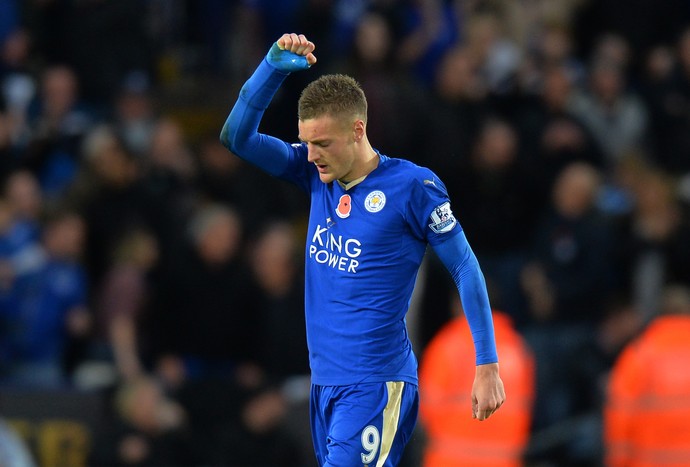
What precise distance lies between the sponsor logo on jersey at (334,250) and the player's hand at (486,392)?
722 millimetres

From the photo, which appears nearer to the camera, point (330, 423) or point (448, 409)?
point (330, 423)

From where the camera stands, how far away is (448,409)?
8680 millimetres

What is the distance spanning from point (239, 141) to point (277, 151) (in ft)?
0.59

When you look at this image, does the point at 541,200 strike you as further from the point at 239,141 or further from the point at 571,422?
the point at 239,141

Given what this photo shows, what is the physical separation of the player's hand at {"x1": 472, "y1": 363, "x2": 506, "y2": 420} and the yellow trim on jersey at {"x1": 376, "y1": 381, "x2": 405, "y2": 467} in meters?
0.41

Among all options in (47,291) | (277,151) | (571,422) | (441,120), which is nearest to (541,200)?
(441,120)

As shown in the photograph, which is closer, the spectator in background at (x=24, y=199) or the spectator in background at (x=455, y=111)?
the spectator in background at (x=24, y=199)

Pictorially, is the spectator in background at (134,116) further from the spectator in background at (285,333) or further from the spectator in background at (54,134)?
the spectator in background at (285,333)

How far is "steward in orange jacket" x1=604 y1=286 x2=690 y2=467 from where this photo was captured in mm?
8516

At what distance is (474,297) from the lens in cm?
558

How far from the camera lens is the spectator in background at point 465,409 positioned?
8562 millimetres

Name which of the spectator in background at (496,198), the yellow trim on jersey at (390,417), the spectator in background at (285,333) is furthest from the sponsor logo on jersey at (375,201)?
the spectator in background at (496,198)

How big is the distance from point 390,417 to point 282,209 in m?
7.08

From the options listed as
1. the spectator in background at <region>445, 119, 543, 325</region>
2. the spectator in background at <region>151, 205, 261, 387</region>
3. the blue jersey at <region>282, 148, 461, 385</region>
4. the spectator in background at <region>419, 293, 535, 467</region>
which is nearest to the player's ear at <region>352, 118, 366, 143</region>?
the blue jersey at <region>282, 148, 461, 385</region>
